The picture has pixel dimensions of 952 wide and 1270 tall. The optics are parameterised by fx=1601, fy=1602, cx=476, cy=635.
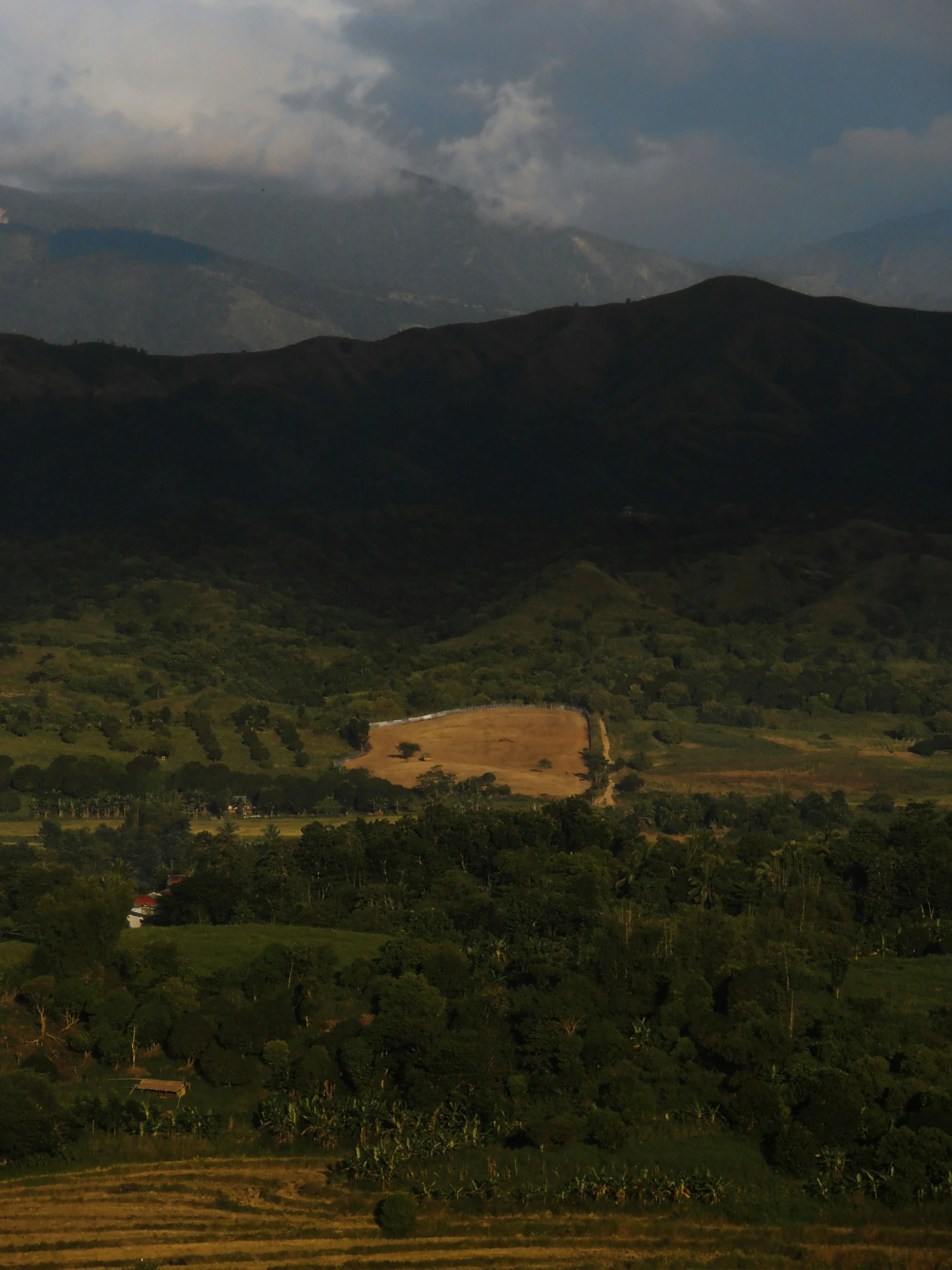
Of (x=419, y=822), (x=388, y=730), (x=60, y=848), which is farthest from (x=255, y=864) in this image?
(x=388, y=730)

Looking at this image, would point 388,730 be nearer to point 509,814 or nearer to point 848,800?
point 848,800

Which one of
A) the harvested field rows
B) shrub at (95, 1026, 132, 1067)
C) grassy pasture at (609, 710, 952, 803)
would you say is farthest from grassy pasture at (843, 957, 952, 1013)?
grassy pasture at (609, 710, 952, 803)

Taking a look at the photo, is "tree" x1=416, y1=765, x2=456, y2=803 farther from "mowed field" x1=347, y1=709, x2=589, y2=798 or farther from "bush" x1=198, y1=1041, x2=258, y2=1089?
"bush" x1=198, y1=1041, x2=258, y2=1089

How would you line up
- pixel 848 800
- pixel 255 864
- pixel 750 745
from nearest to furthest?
pixel 255 864 → pixel 848 800 → pixel 750 745

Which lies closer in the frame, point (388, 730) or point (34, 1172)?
point (34, 1172)

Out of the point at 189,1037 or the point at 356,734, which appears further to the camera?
the point at 356,734

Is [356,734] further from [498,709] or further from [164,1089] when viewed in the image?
[164,1089]

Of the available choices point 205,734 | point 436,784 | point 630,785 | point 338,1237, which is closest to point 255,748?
point 205,734
